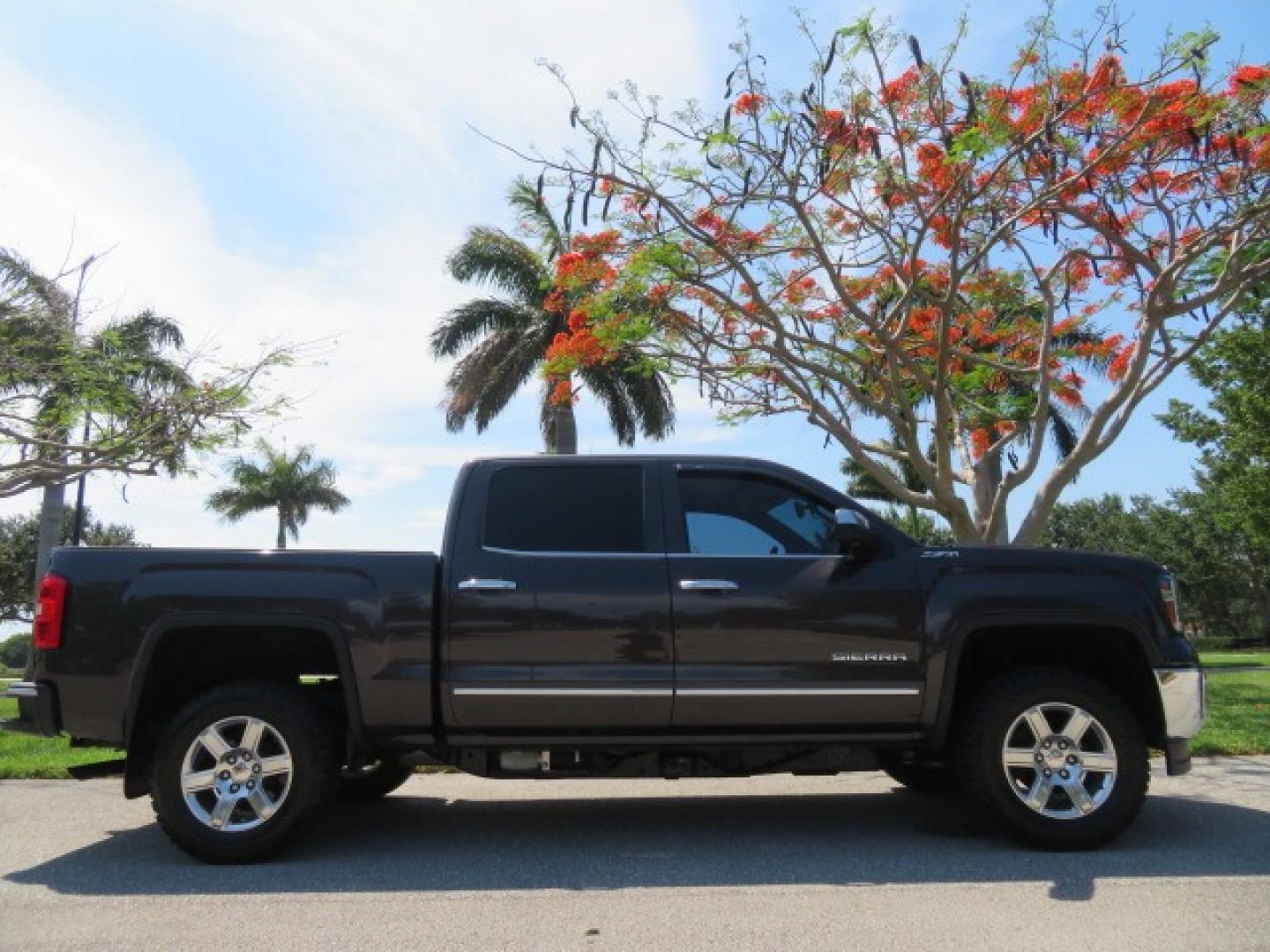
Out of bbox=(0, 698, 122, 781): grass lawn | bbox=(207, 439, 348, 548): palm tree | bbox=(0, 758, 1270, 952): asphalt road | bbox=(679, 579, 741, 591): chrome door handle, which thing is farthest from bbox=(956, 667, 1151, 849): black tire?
bbox=(207, 439, 348, 548): palm tree

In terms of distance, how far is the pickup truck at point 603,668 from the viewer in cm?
500

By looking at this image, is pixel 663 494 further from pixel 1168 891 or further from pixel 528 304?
pixel 528 304

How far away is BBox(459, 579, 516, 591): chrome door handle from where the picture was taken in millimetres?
5059

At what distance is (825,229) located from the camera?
45.2ft

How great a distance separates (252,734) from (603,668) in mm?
1714

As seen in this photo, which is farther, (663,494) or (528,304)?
(528,304)

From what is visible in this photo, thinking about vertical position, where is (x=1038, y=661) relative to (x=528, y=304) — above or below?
below

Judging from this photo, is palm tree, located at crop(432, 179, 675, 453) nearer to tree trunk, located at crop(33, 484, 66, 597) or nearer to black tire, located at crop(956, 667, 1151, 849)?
tree trunk, located at crop(33, 484, 66, 597)

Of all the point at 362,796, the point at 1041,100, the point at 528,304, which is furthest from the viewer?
the point at 528,304

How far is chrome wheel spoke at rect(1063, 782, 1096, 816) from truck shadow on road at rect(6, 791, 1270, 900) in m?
0.23

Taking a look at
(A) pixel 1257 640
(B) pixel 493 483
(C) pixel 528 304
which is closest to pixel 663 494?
(B) pixel 493 483

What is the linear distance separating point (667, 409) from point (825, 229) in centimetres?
1127

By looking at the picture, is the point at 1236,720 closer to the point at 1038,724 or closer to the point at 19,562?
the point at 1038,724

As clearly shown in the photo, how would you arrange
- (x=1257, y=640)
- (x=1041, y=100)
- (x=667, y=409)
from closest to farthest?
(x=1041, y=100) → (x=667, y=409) → (x=1257, y=640)
